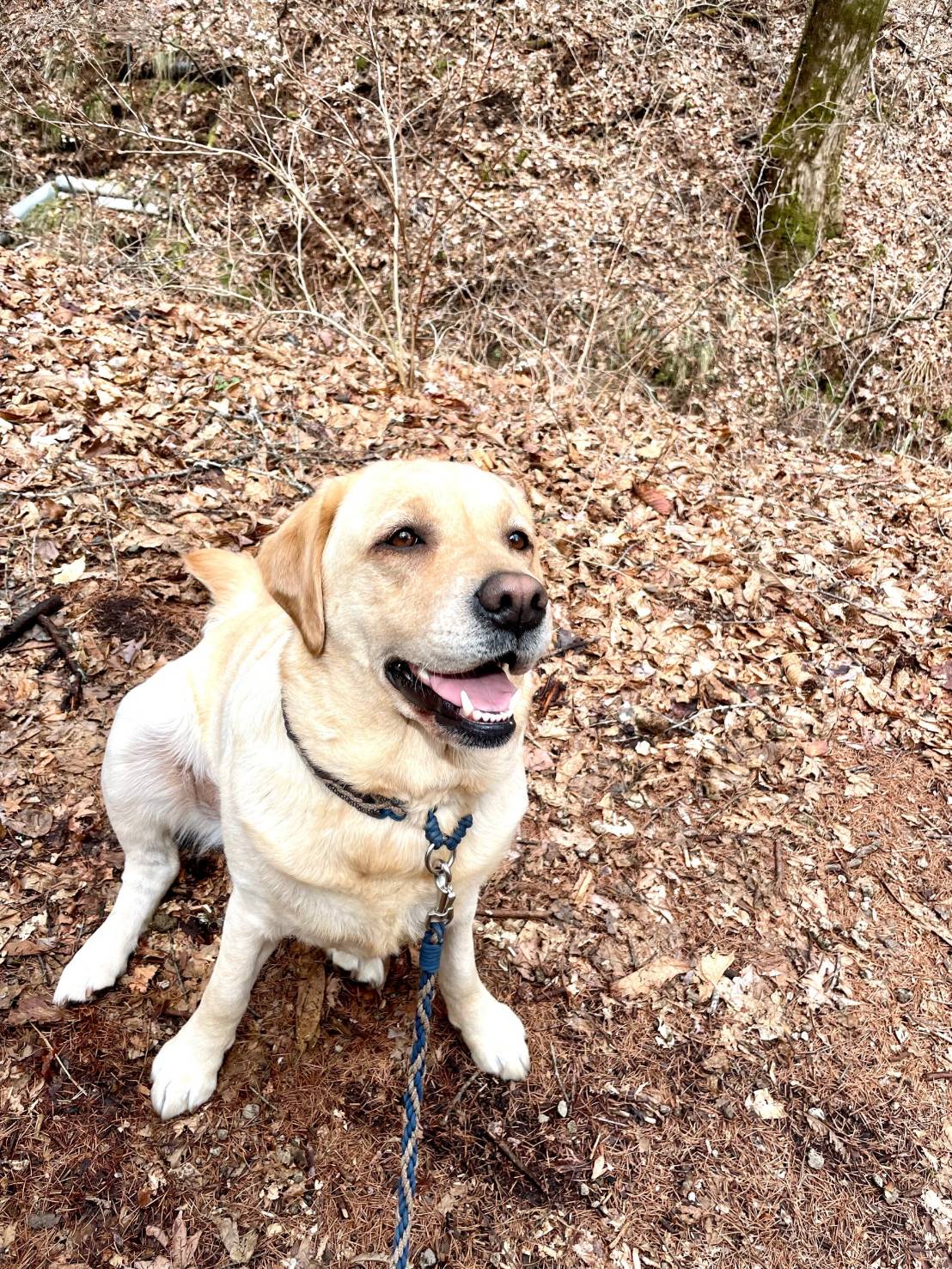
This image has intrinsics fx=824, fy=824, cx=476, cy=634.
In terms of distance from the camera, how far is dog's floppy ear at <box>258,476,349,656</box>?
83.4 inches

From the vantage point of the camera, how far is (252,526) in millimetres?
4410

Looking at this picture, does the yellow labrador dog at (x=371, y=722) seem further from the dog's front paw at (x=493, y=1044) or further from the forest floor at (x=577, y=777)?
the forest floor at (x=577, y=777)

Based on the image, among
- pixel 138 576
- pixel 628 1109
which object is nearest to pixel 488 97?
pixel 138 576

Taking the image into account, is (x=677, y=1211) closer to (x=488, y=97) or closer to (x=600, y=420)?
(x=600, y=420)

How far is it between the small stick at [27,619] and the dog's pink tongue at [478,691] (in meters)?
2.42

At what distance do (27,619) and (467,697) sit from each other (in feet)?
8.23

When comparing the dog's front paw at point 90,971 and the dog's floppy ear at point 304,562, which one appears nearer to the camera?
the dog's floppy ear at point 304,562

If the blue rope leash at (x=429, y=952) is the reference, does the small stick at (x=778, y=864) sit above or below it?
below

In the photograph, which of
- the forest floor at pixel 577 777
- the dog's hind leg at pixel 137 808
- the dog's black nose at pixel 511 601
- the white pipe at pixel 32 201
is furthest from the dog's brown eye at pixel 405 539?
the white pipe at pixel 32 201

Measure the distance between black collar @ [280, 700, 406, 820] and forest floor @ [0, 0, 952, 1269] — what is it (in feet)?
3.36

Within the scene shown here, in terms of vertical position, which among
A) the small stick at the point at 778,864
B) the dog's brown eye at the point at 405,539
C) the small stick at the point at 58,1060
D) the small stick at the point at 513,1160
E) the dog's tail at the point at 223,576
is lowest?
the small stick at the point at 58,1060

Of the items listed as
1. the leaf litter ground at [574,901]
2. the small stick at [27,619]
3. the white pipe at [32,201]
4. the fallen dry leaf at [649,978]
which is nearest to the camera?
the leaf litter ground at [574,901]

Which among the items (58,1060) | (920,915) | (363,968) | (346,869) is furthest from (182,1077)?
(920,915)

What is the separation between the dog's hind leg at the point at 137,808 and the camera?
2.68 metres
